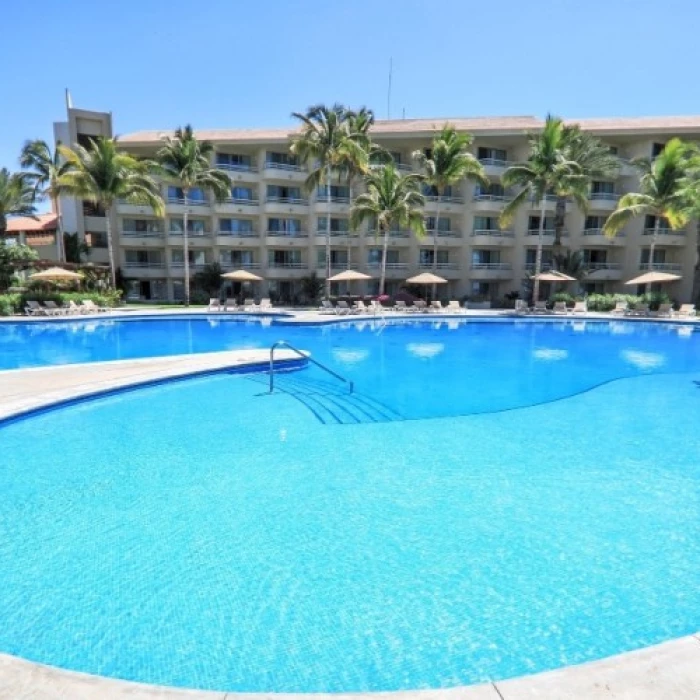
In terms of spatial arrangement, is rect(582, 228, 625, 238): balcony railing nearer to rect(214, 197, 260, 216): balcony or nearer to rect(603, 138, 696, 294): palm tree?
rect(603, 138, 696, 294): palm tree

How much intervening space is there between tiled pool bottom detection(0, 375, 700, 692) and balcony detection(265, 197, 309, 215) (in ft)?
109

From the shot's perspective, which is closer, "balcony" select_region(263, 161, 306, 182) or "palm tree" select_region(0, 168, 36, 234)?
"palm tree" select_region(0, 168, 36, 234)

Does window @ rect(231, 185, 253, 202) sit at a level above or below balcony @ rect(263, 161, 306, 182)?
below

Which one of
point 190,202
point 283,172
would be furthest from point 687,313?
point 190,202

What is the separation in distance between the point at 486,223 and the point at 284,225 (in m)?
17.8

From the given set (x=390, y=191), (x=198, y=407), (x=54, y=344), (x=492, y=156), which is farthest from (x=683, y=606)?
(x=492, y=156)

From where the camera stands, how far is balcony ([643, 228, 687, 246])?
128 ft

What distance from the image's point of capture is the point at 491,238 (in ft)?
133

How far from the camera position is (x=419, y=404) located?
11617 millimetres

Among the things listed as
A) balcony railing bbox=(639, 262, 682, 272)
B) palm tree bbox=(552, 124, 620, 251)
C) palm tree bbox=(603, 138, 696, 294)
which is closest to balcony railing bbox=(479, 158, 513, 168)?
palm tree bbox=(552, 124, 620, 251)

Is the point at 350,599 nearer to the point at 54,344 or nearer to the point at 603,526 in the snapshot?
the point at 603,526

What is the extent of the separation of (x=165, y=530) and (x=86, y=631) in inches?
63.7

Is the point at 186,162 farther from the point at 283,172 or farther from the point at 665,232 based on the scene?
the point at 665,232

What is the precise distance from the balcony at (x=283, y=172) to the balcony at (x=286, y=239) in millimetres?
4536
